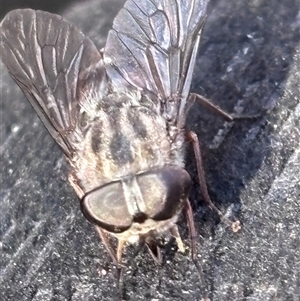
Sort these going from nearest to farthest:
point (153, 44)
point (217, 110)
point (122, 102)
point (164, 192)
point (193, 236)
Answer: point (193, 236)
point (164, 192)
point (217, 110)
point (122, 102)
point (153, 44)

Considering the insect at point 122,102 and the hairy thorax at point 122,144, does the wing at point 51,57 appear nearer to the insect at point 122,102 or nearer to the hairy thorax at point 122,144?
the insect at point 122,102

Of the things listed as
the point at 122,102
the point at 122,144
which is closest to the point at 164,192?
the point at 122,144

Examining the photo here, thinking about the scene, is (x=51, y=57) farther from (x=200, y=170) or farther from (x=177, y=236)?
(x=177, y=236)

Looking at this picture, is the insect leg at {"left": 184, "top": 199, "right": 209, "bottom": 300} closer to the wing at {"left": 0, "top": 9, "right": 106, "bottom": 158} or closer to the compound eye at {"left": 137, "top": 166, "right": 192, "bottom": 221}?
the compound eye at {"left": 137, "top": 166, "right": 192, "bottom": 221}

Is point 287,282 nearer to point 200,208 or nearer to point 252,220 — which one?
point 252,220

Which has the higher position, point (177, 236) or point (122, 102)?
point (122, 102)

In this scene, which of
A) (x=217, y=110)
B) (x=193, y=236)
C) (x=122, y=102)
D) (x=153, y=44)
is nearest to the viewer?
(x=193, y=236)

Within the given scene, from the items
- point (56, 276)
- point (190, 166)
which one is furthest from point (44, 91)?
point (56, 276)

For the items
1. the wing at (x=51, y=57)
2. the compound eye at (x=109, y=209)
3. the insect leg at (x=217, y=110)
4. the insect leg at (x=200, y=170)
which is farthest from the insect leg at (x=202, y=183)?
the wing at (x=51, y=57)
